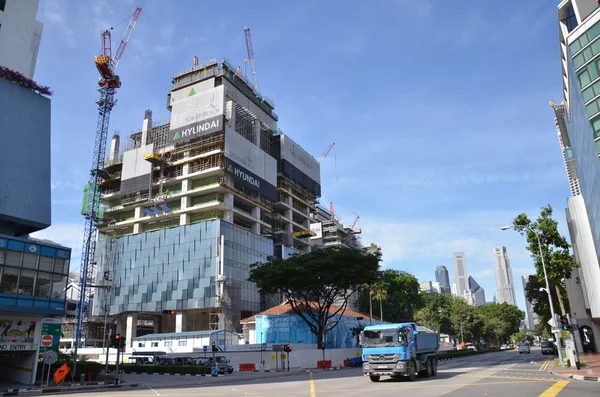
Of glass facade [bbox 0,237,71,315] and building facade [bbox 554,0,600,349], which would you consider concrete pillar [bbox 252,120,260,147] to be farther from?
glass facade [bbox 0,237,71,315]

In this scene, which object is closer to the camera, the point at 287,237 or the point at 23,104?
the point at 23,104

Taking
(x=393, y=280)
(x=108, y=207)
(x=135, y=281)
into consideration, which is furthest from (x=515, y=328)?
(x=108, y=207)

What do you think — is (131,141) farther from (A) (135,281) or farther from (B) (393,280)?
(B) (393,280)

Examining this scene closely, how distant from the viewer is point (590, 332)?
60.7 meters

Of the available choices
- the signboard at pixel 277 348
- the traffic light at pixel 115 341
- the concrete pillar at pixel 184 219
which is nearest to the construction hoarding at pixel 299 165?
the concrete pillar at pixel 184 219

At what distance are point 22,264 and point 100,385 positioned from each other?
1052 cm

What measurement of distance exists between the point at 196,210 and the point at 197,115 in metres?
20.4

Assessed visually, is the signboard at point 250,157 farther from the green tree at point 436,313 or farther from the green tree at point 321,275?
the green tree at point 436,313

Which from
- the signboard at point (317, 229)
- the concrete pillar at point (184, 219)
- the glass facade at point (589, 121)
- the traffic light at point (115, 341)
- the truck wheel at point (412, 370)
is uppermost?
the signboard at point (317, 229)

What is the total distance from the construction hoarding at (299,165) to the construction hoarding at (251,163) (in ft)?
23.1

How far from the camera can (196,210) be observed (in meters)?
89.2

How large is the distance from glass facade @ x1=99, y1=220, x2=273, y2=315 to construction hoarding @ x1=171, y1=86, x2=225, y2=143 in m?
19.8

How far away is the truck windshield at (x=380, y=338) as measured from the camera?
25.3 metres

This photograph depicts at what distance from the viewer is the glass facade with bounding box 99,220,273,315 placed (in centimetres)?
8225
